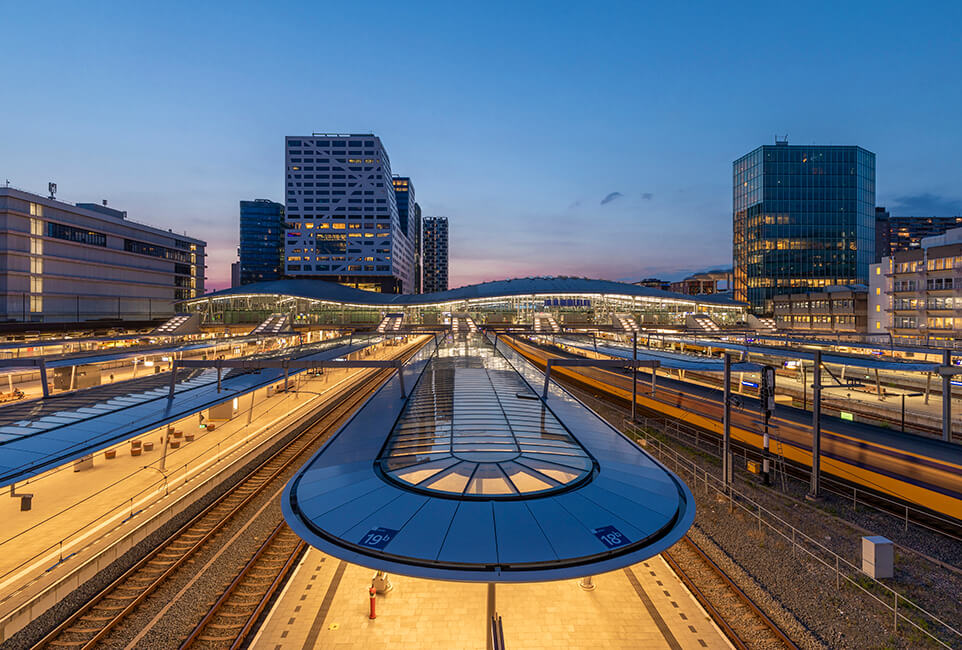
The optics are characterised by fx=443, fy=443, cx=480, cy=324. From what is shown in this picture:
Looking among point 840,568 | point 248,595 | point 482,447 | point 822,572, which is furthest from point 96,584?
point 840,568

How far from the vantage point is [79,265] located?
66875mm

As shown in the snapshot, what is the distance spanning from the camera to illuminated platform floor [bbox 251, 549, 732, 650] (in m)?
9.27

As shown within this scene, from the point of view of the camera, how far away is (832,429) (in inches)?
661

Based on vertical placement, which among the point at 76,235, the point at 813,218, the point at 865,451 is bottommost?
the point at 865,451

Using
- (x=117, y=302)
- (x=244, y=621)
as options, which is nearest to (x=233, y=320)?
(x=117, y=302)

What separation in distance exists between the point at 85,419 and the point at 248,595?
Answer: 1065cm

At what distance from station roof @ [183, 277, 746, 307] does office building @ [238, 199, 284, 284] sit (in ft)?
410

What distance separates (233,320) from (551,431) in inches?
3062

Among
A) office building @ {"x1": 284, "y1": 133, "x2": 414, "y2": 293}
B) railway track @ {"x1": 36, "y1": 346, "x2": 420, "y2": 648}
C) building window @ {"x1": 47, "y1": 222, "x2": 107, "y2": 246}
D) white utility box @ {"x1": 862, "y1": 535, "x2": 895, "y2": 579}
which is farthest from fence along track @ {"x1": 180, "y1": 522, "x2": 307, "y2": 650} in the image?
office building @ {"x1": 284, "y1": 133, "x2": 414, "y2": 293}

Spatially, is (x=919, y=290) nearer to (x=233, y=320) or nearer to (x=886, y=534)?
(x=886, y=534)

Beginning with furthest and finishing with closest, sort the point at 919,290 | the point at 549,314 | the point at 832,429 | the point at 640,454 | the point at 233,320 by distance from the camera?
the point at 233,320, the point at 549,314, the point at 919,290, the point at 832,429, the point at 640,454

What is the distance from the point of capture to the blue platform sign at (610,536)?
7.89 m

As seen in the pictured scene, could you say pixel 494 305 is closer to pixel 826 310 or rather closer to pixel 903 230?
pixel 826 310

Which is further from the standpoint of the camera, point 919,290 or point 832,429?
point 919,290
